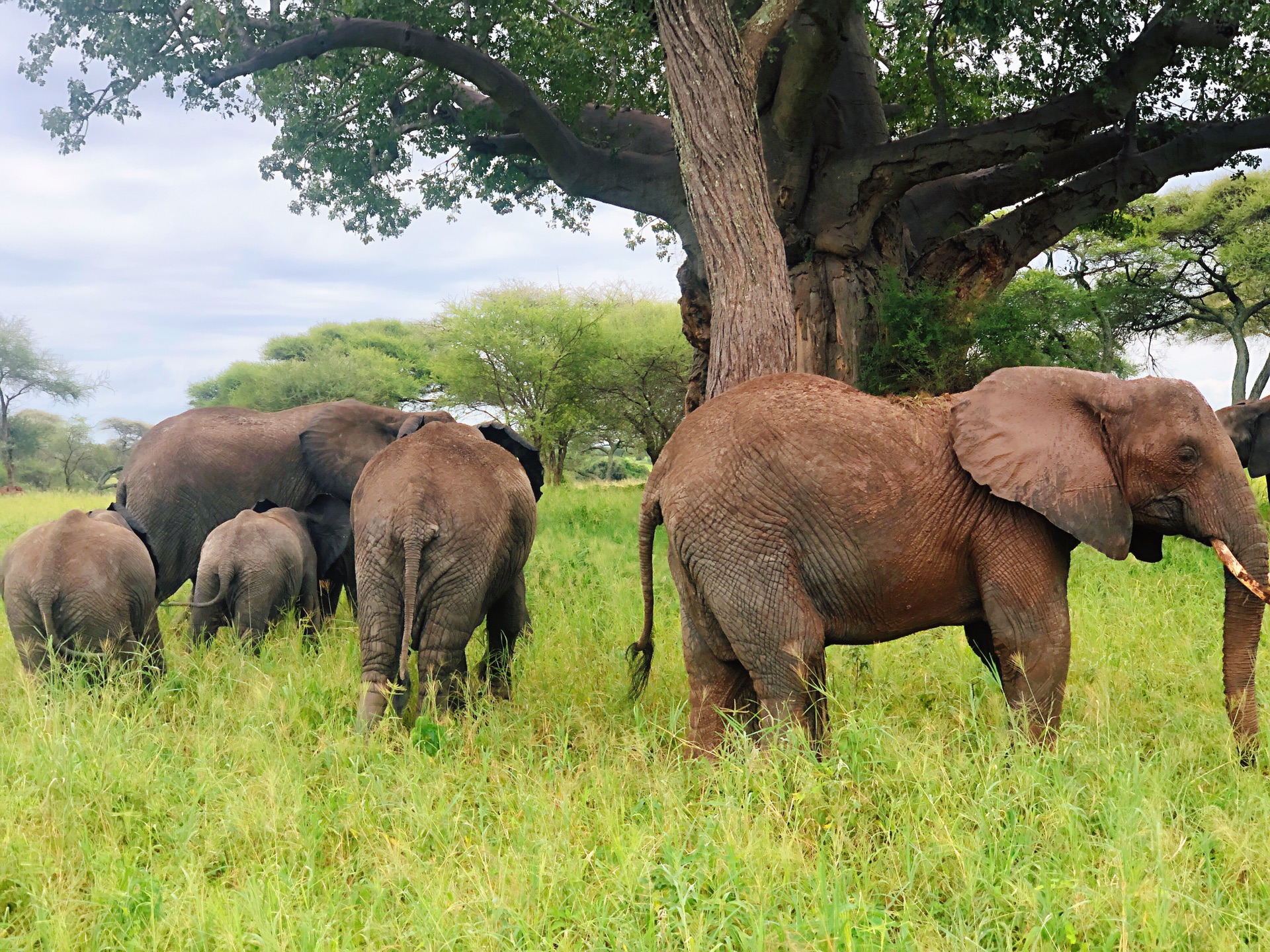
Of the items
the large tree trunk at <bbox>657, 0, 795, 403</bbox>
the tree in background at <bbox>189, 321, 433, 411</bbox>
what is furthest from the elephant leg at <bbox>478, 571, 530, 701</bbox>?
the tree in background at <bbox>189, 321, 433, 411</bbox>

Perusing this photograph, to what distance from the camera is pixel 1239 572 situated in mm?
3773

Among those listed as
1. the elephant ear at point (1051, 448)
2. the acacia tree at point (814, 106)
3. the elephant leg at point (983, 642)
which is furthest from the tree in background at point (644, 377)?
the elephant ear at point (1051, 448)

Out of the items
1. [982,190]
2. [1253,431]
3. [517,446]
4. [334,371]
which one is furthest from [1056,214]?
[334,371]

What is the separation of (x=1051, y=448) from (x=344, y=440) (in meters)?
5.74

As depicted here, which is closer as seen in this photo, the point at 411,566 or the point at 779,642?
the point at 779,642

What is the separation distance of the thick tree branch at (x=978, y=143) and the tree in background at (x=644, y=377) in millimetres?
15807

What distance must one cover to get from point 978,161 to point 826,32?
2948 millimetres

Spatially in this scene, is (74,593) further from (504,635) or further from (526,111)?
(526,111)

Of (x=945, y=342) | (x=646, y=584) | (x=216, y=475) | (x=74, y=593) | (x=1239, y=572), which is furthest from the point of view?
(x=945, y=342)

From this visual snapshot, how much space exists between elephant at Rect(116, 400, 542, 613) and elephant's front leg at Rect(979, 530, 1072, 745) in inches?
211

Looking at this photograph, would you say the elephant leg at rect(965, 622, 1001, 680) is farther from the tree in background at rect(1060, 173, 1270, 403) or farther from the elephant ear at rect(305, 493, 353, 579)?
the tree in background at rect(1060, 173, 1270, 403)

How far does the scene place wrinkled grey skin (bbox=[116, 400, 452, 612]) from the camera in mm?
8156

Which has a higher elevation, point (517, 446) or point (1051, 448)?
point (1051, 448)

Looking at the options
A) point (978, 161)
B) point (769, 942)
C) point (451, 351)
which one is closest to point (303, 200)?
point (978, 161)
